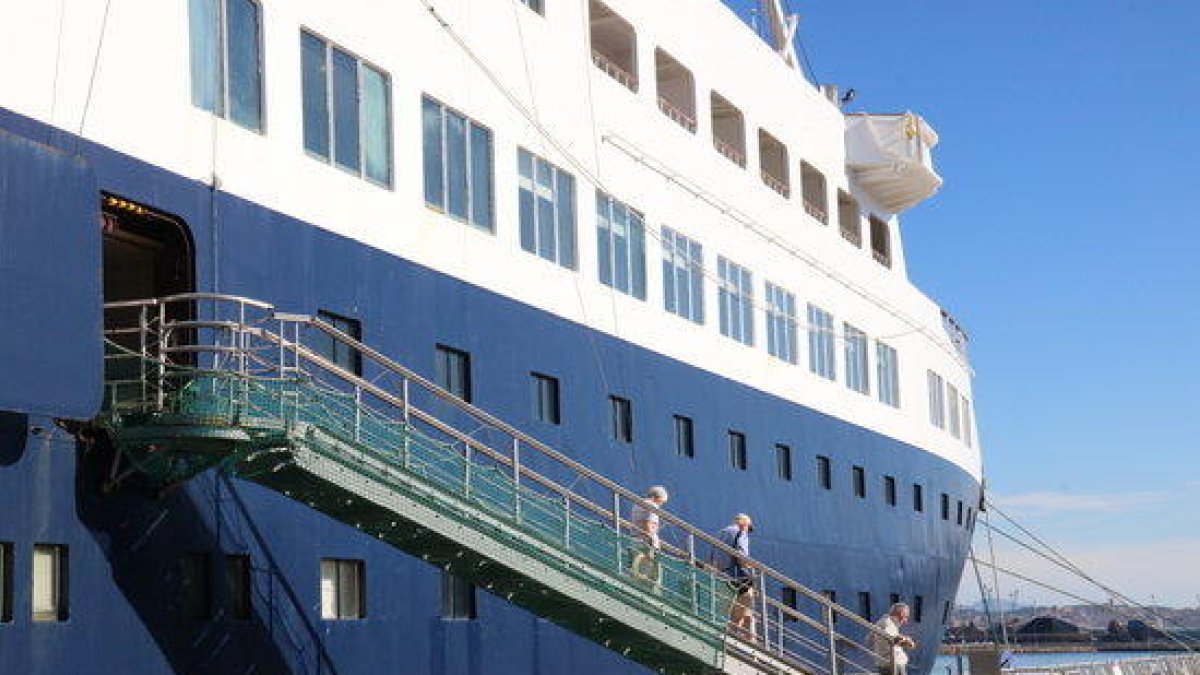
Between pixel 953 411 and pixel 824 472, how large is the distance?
1295 centimetres

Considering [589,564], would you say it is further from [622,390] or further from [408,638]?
[622,390]

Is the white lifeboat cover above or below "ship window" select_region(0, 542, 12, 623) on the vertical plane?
above

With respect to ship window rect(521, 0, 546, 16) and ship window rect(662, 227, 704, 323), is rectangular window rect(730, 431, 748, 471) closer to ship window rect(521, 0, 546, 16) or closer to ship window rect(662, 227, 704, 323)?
ship window rect(662, 227, 704, 323)

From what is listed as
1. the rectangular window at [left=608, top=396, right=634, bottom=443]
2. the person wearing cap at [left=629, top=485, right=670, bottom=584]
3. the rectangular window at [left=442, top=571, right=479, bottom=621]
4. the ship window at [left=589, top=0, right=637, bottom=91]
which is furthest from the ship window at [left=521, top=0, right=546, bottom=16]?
the rectangular window at [left=442, top=571, right=479, bottom=621]

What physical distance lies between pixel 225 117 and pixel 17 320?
176 inches

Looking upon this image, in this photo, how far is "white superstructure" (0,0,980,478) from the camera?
16234mm

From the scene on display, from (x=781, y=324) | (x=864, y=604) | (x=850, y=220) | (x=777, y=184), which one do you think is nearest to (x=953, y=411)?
(x=850, y=220)

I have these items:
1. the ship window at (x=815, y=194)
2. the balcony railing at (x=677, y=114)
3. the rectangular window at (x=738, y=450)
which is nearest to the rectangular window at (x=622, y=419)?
the rectangular window at (x=738, y=450)

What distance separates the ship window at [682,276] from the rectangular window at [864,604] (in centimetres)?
813

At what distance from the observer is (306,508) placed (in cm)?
1791

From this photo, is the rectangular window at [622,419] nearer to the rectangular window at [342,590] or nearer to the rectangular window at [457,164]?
the rectangular window at [457,164]

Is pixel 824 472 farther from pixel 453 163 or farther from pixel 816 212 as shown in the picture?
pixel 453 163

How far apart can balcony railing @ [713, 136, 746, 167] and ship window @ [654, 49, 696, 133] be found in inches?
49.1

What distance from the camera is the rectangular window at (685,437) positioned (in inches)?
1051
